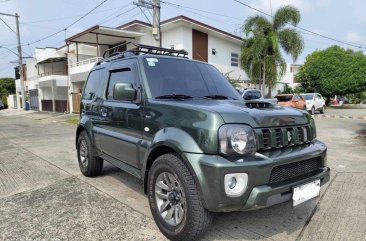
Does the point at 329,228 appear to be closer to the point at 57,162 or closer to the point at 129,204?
the point at 129,204

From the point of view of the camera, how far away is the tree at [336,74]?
30844 millimetres

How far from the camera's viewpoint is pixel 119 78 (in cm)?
446

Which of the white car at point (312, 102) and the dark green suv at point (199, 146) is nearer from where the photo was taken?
the dark green suv at point (199, 146)

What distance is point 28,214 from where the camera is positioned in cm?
392

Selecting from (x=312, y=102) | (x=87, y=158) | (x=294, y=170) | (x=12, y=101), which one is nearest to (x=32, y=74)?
(x=12, y=101)

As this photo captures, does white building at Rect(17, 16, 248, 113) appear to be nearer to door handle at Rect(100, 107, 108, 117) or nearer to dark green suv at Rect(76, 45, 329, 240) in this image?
door handle at Rect(100, 107, 108, 117)

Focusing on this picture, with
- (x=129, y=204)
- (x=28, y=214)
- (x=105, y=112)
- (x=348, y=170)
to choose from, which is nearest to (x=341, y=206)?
(x=348, y=170)

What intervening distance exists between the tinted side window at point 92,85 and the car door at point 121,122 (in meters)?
0.53

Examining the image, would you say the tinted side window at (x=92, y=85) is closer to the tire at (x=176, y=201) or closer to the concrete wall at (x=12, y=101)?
the tire at (x=176, y=201)

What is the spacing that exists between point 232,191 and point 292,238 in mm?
1050

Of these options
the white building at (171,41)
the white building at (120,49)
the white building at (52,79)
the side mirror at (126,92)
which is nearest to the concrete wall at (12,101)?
the white building at (52,79)

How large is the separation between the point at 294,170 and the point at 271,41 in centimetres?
2077

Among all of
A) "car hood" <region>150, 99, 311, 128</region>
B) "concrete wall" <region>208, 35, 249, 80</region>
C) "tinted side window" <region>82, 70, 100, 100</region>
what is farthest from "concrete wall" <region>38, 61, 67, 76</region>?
"car hood" <region>150, 99, 311, 128</region>

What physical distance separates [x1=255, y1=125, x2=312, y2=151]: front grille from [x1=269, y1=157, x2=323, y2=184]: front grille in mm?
205
